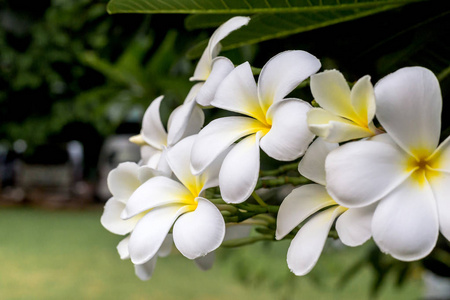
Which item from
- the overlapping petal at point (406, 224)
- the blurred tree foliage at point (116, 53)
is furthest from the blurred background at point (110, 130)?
the overlapping petal at point (406, 224)

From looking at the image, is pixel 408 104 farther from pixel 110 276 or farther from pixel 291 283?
pixel 110 276

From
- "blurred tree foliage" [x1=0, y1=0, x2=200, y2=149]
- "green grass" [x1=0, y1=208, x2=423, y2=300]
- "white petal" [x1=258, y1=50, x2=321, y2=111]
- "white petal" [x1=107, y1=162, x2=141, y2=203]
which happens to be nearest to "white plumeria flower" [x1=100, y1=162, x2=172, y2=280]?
"white petal" [x1=107, y1=162, x2=141, y2=203]

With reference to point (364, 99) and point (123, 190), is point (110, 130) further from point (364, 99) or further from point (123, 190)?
point (364, 99)

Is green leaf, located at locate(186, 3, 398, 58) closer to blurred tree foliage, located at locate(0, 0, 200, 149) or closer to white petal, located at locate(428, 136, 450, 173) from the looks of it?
white petal, located at locate(428, 136, 450, 173)

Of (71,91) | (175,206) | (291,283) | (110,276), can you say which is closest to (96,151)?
(71,91)

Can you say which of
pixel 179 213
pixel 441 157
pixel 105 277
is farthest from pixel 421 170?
pixel 105 277
